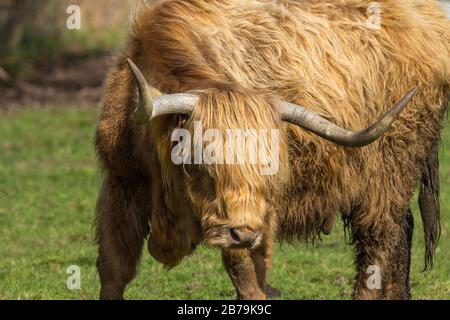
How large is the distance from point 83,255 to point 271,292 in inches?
79.6

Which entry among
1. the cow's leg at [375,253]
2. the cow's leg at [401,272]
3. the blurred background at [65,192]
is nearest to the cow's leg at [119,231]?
the blurred background at [65,192]

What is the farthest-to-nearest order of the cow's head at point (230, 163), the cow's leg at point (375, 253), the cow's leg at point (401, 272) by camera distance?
the cow's leg at point (401, 272)
the cow's leg at point (375, 253)
the cow's head at point (230, 163)

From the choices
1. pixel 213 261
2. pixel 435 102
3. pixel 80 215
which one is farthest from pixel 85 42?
pixel 435 102

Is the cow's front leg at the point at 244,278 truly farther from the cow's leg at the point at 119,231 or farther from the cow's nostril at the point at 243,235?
→ the cow's nostril at the point at 243,235

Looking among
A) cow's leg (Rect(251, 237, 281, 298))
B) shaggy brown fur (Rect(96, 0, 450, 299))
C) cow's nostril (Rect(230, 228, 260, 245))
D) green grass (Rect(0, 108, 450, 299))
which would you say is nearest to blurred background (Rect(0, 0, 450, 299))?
green grass (Rect(0, 108, 450, 299))

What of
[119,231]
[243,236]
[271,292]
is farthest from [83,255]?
[243,236]

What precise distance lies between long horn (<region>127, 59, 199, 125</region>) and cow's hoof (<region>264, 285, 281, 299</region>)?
8.39 feet

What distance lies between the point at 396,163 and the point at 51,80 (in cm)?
1293

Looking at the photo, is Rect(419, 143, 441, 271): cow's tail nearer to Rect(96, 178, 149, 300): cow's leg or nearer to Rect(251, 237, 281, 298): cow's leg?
Rect(251, 237, 281, 298): cow's leg

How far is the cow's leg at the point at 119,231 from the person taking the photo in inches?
251

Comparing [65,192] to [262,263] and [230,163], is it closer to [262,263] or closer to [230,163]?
[262,263]

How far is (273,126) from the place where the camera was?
5.67m
